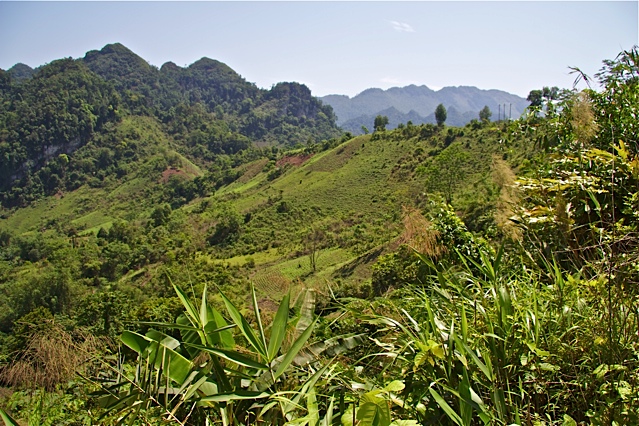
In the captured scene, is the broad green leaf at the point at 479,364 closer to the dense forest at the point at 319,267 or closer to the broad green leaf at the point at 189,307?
the dense forest at the point at 319,267

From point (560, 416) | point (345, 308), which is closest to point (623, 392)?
point (560, 416)

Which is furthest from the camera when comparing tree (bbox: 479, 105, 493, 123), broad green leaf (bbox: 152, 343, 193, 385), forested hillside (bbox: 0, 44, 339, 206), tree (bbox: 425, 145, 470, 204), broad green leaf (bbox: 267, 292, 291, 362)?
forested hillside (bbox: 0, 44, 339, 206)

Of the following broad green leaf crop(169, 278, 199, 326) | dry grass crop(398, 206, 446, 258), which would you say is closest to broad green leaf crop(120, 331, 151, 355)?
broad green leaf crop(169, 278, 199, 326)

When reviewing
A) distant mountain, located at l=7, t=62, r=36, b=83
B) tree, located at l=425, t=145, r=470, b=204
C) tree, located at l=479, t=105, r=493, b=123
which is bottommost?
tree, located at l=425, t=145, r=470, b=204

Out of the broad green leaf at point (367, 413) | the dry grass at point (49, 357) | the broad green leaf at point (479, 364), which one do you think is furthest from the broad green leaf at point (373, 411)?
the dry grass at point (49, 357)

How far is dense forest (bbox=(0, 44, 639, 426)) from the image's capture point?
1.39 metres

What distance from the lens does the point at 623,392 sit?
132 centimetres

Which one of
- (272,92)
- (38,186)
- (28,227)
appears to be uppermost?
(272,92)

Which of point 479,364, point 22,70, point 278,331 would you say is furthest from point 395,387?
point 22,70

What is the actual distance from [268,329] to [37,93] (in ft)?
370

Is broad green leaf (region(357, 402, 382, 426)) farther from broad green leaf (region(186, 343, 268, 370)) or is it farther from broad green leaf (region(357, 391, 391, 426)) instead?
broad green leaf (region(186, 343, 268, 370))

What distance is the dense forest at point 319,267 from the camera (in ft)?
4.55

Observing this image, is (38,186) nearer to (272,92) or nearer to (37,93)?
(37,93)

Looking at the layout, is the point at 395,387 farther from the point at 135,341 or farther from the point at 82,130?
the point at 82,130
